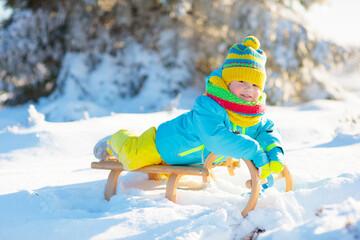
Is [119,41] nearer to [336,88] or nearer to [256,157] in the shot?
[336,88]

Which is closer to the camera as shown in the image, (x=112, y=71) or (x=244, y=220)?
(x=244, y=220)

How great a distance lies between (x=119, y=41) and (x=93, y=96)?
1.25m

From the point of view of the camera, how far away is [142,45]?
22.6 feet

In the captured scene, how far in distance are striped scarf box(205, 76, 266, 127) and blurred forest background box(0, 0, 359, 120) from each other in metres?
4.02

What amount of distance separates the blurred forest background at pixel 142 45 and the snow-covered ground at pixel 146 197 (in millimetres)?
2289

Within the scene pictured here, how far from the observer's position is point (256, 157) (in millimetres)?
2119

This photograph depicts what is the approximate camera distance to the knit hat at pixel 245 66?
7.74ft

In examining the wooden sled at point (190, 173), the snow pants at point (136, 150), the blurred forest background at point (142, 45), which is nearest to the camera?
the wooden sled at point (190, 173)

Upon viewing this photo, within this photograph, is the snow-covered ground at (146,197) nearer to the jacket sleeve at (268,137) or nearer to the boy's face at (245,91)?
the jacket sleeve at (268,137)

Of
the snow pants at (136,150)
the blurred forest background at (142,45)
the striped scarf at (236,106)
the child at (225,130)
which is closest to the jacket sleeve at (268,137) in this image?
the child at (225,130)

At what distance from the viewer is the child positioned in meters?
2.18

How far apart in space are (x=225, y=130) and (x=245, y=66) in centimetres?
48

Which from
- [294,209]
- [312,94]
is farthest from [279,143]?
[312,94]

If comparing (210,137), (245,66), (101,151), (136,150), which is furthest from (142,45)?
(210,137)
